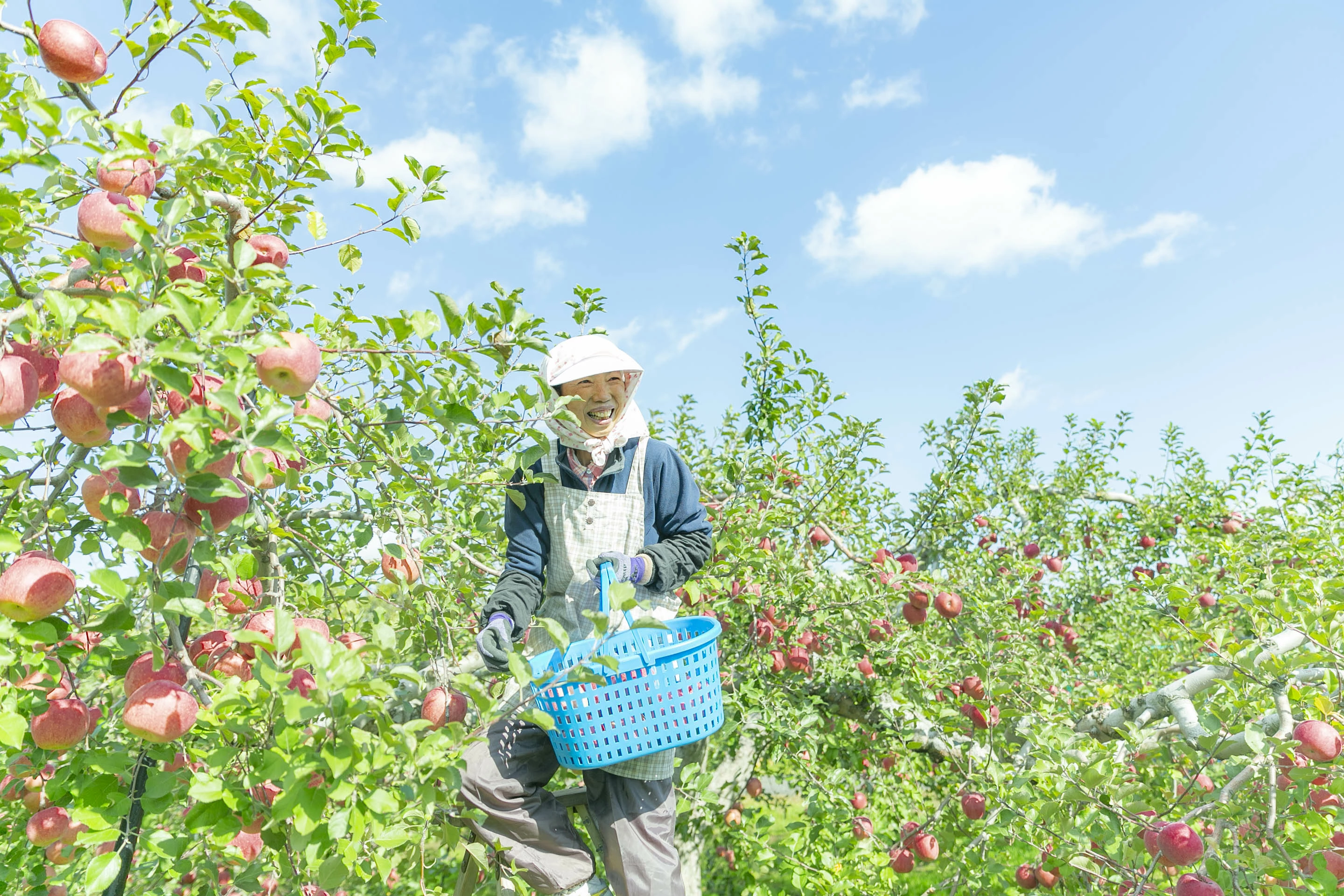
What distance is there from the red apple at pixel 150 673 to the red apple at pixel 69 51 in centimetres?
110

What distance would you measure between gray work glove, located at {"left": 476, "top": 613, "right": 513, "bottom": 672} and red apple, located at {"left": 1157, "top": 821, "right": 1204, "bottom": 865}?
5.72 feet

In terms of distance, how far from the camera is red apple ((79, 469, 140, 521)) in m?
1.37

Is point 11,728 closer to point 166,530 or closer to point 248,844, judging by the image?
point 166,530

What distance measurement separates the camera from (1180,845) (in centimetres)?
208

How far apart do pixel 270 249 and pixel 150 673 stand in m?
0.84

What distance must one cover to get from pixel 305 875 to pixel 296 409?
964 mm

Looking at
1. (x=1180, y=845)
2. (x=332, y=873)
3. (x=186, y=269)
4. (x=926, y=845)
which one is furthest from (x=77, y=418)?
(x=926, y=845)

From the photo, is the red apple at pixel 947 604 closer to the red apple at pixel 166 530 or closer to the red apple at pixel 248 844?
the red apple at pixel 248 844

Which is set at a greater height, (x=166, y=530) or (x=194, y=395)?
(x=194, y=395)

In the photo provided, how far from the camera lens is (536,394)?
1.74 m

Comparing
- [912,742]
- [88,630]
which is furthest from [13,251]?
[912,742]

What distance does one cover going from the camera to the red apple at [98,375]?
1.21 meters

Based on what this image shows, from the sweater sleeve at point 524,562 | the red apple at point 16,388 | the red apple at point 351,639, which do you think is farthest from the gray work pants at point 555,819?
the red apple at point 16,388

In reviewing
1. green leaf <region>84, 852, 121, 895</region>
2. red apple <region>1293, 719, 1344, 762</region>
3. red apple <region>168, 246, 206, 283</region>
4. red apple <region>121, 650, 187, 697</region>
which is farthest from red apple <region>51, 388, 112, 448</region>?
red apple <region>1293, 719, 1344, 762</region>
